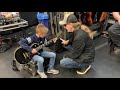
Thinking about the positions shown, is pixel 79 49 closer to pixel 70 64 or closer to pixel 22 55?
pixel 70 64

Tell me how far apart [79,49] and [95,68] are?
2.04 ft

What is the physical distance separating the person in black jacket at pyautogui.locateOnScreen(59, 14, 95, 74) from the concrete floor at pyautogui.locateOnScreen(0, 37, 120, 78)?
0.45 ft

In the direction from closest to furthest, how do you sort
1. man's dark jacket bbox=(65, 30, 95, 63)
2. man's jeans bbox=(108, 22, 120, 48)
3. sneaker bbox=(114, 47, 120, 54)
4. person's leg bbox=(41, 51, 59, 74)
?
man's dark jacket bbox=(65, 30, 95, 63), person's leg bbox=(41, 51, 59, 74), man's jeans bbox=(108, 22, 120, 48), sneaker bbox=(114, 47, 120, 54)

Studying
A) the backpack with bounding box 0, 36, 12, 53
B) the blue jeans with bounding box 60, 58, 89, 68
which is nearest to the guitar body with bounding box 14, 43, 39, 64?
the blue jeans with bounding box 60, 58, 89, 68

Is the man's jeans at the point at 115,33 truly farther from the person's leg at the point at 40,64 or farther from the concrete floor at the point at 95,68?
the person's leg at the point at 40,64

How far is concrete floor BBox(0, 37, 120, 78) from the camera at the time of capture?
8.82 ft

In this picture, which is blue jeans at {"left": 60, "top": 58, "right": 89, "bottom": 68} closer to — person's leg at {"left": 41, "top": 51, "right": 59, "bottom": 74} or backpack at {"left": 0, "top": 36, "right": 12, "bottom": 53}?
person's leg at {"left": 41, "top": 51, "right": 59, "bottom": 74}

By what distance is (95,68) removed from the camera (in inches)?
113

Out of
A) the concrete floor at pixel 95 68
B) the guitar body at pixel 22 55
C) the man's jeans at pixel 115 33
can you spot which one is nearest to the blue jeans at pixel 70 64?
the concrete floor at pixel 95 68

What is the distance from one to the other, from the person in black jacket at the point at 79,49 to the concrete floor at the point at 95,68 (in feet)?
0.45

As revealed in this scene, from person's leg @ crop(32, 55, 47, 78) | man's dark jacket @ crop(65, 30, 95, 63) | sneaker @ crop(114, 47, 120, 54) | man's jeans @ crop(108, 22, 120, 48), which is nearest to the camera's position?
man's dark jacket @ crop(65, 30, 95, 63)

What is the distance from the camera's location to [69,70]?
2.82 m
